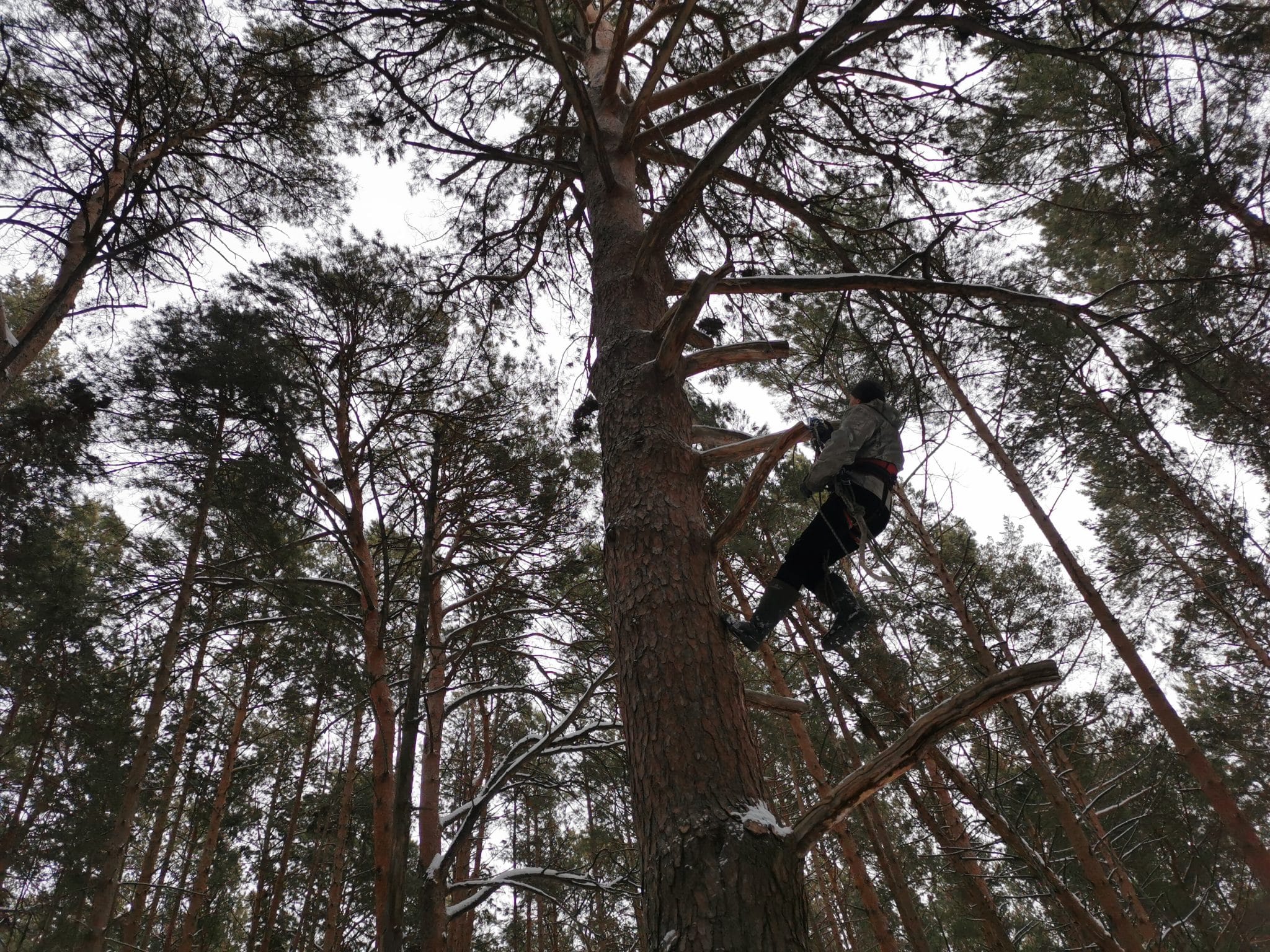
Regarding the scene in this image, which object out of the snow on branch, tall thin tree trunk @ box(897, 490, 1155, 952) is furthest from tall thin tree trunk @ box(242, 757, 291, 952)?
tall thin tree trunk @ box(897, 490, 1155, 952)

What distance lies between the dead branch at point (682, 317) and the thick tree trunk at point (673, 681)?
0.25ft

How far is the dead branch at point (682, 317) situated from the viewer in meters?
2.38

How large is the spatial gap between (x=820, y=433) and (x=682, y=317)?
0.90 meters

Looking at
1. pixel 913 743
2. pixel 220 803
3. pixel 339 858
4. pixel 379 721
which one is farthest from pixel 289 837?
pixel 913 743

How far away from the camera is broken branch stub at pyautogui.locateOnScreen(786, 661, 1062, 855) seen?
1.55 metres

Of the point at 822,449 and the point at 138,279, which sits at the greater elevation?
the point at 138,279

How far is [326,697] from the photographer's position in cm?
638

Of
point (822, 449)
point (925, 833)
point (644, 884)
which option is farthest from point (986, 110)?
point (925, 833)

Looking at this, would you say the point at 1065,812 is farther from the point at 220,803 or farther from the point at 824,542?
the point at 220,803

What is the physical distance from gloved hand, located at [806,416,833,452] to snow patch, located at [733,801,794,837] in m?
1.60

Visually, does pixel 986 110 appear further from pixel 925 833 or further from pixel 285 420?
pixel 925 833

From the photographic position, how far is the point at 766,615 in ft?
9.93

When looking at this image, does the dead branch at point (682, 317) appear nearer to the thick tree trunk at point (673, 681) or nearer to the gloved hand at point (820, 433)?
the thick tree trunk at point (673, 681)

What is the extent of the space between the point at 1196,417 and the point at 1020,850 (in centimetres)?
767
